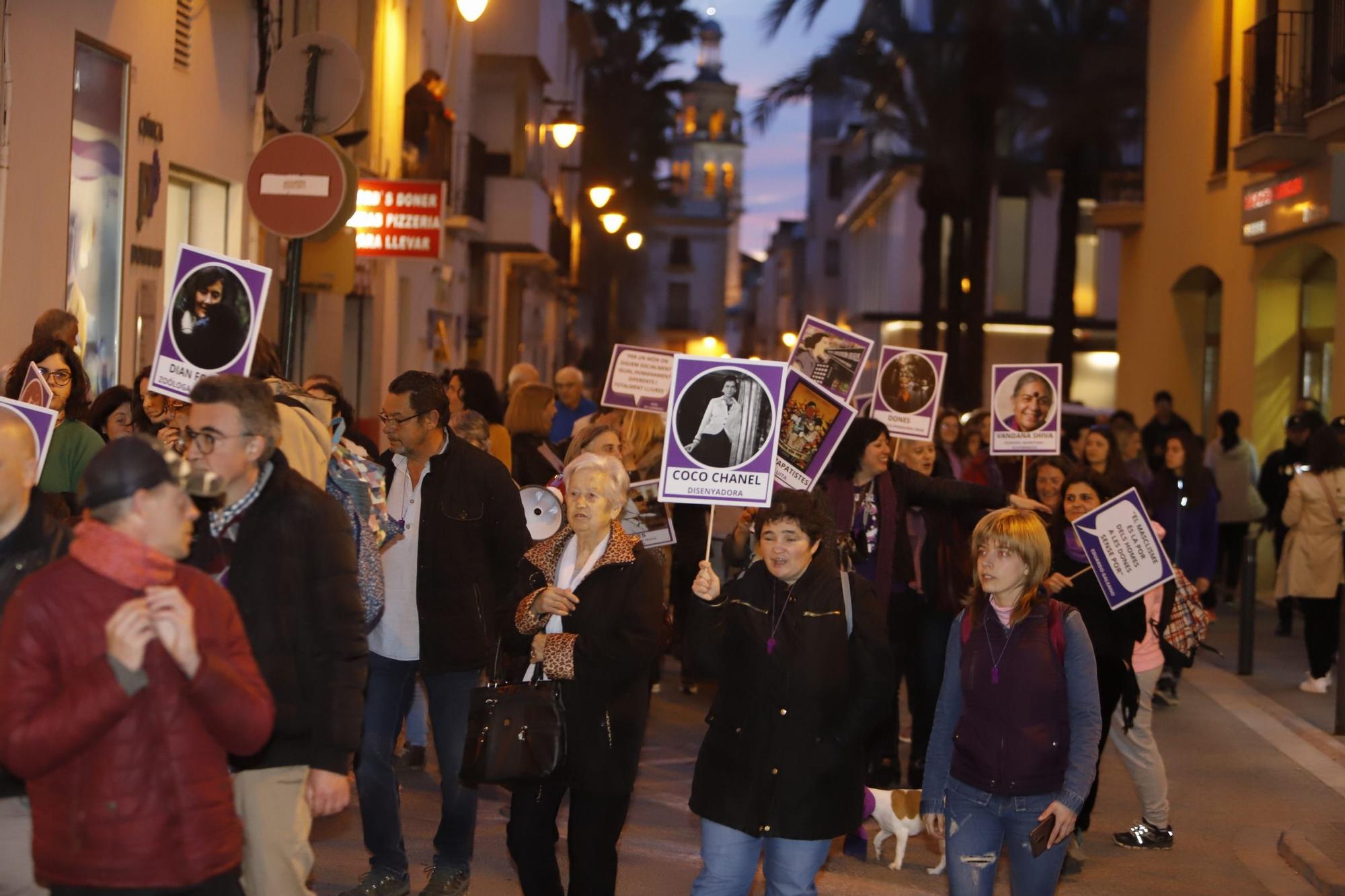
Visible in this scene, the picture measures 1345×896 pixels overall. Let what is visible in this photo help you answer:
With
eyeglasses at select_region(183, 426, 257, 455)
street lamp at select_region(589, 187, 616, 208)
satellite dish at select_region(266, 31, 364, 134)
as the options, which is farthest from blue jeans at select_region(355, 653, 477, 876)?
street lamp at select_region(589, 187, 616, 208)

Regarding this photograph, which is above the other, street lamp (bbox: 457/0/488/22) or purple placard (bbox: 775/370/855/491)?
street lamp (bbox: 457/0/488/22)

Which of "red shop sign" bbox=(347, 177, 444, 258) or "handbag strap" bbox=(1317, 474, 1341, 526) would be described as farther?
"red shop sign" bbox=(347, 177, 444, 258)

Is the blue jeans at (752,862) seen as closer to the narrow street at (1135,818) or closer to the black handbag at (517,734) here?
the black handbag at (517,734)

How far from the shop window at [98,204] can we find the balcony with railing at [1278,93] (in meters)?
12.0

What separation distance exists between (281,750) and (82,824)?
0.99m

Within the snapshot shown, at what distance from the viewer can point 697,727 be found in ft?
38.7

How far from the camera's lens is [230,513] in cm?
489

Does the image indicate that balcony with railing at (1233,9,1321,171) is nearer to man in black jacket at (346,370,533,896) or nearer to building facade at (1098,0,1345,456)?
building facade at (1098,0,1345,456)

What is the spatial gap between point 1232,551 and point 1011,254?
3564 centimetres

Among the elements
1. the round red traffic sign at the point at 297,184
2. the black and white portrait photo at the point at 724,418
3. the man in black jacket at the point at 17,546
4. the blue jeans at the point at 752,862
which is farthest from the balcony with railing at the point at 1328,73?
the man in black jacket at the point at 17,546

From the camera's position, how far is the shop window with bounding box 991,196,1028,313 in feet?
178

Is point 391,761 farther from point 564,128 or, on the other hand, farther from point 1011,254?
point 1011,254

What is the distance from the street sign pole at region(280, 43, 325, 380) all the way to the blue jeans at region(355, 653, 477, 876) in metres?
2.90

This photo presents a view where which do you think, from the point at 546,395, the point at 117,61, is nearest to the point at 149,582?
the point at 546,395
